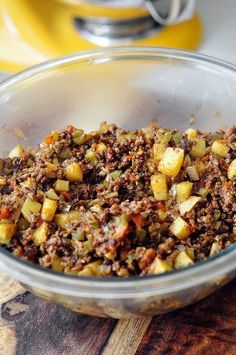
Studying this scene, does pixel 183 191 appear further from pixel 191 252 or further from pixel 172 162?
pixel 191 252

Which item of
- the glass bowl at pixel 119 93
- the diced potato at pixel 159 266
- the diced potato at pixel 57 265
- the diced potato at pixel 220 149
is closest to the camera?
the diced potato at pixel 159 266

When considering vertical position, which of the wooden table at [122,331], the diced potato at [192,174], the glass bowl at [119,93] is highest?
the glass bowl at [119,93]

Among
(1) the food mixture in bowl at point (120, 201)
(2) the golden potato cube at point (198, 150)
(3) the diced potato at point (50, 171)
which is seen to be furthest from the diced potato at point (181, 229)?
(3) the diced potato at point (50, 171)

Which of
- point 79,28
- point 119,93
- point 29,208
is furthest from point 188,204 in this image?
point 79,28

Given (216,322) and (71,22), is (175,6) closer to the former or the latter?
(71,22)

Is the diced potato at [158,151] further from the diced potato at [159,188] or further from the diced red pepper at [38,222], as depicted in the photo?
the diced red pepper at [38,222]

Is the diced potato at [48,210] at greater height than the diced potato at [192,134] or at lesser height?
lesser

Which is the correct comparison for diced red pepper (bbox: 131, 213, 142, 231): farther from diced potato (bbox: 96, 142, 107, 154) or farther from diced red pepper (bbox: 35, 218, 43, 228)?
diced potato (bbox: 96, 142, 107, 154)

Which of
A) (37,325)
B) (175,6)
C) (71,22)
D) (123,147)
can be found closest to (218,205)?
(123,147)
